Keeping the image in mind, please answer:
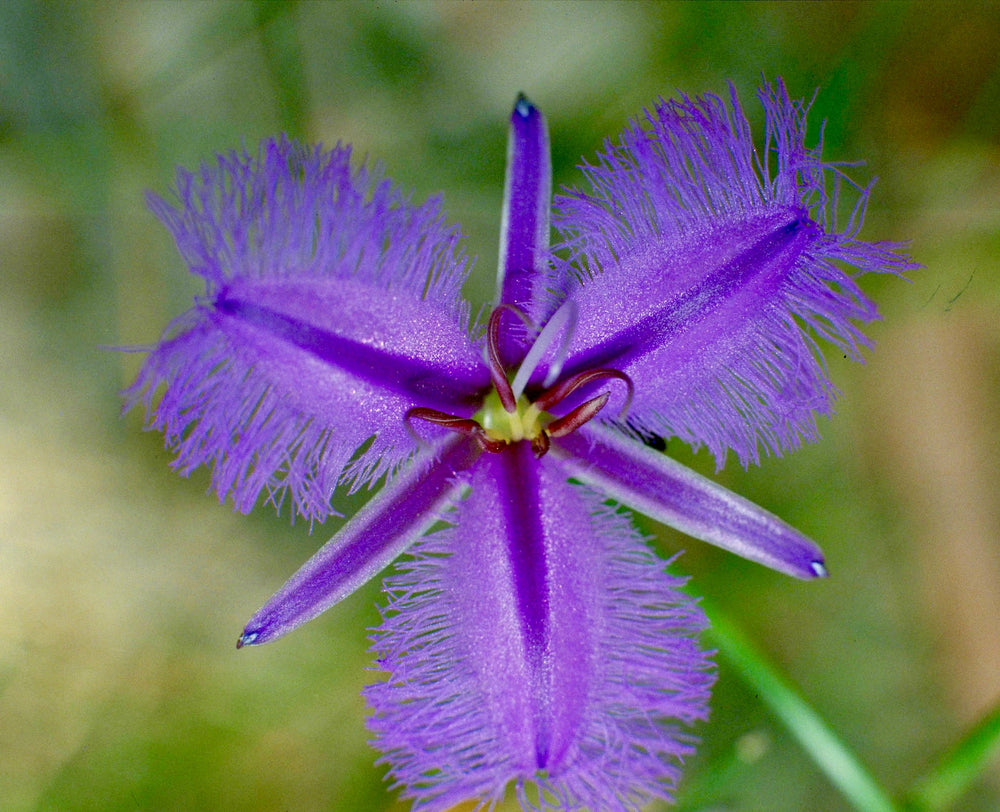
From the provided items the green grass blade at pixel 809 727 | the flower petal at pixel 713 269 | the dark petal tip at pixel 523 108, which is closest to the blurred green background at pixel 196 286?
the green grass blade at pixel 809 727

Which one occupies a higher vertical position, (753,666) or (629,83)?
(629,83)

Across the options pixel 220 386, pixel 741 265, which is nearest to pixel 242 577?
pixel 220 386

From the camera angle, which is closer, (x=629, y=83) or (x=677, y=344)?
(x=677, y=344)

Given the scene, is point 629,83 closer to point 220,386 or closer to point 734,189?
point 734,189

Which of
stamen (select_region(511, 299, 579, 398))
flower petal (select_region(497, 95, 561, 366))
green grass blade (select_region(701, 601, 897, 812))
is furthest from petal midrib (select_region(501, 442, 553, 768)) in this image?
green grass blade (select_region(701, 601, 897, 812))

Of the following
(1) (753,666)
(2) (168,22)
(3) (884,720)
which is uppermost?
(2) (168,22)

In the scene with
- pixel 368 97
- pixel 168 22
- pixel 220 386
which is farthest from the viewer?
pixel 368 97

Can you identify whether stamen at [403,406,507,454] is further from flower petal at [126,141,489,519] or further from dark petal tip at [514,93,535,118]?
dark petal tip at [514,93,535,118]
